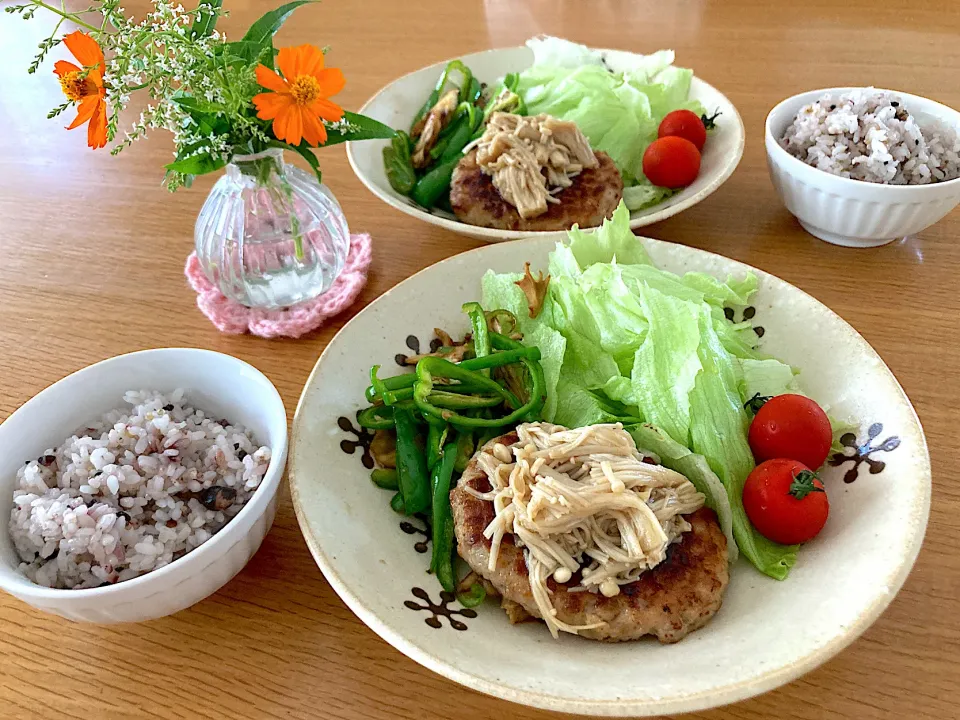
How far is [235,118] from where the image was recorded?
5.10 ft

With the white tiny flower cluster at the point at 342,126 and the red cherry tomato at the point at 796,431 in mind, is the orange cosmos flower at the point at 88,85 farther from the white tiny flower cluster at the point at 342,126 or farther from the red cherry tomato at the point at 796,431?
the red cherry tomato at the point at 796,431

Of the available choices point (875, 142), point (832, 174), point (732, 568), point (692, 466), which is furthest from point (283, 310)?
point (875, 142)

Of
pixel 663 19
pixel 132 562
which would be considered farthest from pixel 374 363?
pixel 663 19

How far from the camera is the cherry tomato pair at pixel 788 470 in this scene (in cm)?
125

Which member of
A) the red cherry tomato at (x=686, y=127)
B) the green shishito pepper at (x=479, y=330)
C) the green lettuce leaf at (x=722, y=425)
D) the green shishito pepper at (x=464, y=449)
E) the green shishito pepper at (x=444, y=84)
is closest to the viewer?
the green lettuce leaf at (x=722, y=425)

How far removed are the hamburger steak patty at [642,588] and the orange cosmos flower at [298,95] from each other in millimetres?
872

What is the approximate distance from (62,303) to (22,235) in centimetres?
49

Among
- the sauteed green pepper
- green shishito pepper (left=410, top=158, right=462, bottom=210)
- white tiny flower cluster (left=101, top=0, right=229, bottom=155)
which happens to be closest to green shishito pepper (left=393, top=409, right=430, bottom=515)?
the sauteed green pepper

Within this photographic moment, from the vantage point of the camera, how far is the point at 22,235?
236 cm

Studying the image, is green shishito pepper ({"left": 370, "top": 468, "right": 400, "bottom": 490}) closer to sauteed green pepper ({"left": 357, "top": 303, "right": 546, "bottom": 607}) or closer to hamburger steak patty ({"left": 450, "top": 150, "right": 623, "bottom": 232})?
sauteed green pepper ({"left": 357, "top": 303, "right": 546, "bottom": 607})

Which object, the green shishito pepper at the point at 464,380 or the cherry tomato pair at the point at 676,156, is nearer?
the green shishito pepper at the point at 464,380

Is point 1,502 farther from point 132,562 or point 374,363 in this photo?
point 374,363

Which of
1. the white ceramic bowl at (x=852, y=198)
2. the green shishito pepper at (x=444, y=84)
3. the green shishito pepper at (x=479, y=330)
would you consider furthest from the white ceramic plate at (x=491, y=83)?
the green shishito pepper at (x=479, y=330)

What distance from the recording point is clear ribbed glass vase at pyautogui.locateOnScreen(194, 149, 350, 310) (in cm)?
187
